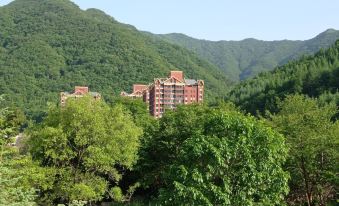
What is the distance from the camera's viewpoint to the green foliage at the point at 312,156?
25.1 metres

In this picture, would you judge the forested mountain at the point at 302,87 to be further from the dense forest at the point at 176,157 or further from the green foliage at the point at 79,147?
the green foliage at the point at 79,147

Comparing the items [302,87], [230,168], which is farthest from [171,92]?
[230,168]

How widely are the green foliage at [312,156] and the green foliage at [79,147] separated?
10.1 m

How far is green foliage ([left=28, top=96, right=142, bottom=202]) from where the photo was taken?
2720cm

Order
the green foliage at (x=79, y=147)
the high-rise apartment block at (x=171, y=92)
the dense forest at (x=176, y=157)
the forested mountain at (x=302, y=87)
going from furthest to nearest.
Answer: the high-rise apartment block at (x=171, y=92), the forested mountain at (x=302, y=87), the green foliage at (x=79, y=147), the dense forest at (x=176, y=157)

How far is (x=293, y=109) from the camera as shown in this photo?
30078 mm

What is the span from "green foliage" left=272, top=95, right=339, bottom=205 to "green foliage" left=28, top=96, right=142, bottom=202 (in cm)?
1013

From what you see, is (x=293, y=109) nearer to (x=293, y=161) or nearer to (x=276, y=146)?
(x=293, y=161)

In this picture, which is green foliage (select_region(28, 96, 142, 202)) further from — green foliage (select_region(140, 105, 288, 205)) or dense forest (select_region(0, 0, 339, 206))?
green foliage (select_region(140, 105, 288, 205))

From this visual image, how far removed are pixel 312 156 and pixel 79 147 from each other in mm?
13451

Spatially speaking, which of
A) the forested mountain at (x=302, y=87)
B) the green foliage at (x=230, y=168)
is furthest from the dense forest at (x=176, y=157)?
the forested mountain at (x=302, y=87)

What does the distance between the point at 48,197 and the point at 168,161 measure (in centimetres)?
829

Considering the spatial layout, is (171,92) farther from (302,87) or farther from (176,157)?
(176,157)

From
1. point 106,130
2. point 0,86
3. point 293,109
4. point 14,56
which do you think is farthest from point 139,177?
point 14,56
